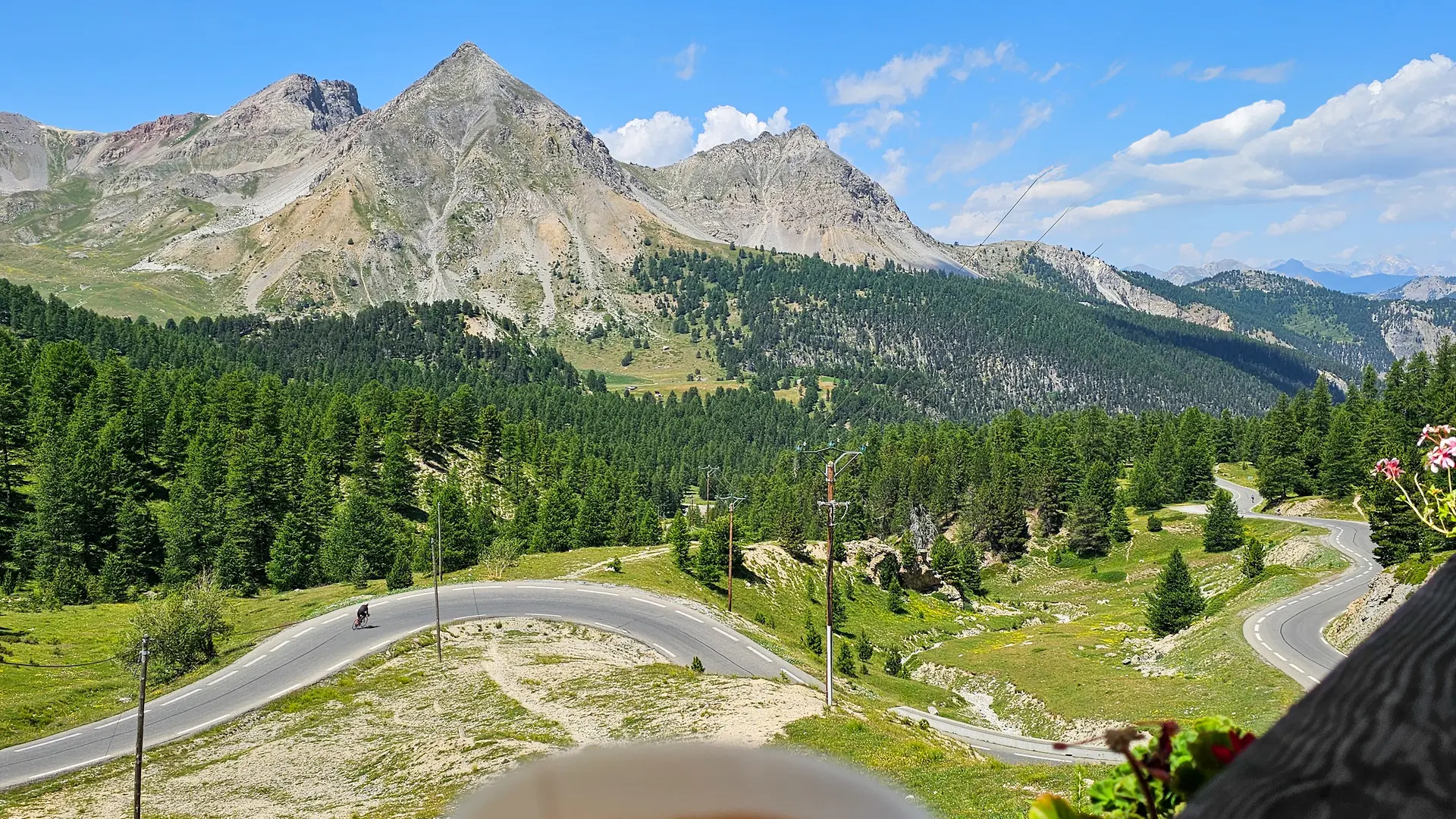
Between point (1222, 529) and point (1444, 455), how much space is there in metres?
76.3

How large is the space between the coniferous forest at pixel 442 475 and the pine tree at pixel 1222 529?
10.0 m

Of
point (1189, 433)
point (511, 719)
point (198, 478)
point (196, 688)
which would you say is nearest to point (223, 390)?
point (198, 478)

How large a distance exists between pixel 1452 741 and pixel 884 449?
120 metres

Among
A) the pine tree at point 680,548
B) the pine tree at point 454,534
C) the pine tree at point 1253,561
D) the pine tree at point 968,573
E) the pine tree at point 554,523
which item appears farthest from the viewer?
the pine tree at point 968,573

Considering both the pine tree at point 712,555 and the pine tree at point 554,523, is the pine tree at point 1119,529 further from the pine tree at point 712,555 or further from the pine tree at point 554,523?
the pine tree at point 554,523

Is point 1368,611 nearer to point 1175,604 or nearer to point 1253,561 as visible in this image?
point 1175,604

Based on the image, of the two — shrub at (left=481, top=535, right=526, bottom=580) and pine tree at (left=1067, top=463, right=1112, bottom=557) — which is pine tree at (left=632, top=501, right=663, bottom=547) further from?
pine tree at (left=1067, top=463, right=1112, bottom=557)

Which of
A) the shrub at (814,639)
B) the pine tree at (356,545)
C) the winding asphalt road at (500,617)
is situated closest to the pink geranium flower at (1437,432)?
the winding asphalt road at (500,617)

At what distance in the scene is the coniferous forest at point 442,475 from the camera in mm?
67750

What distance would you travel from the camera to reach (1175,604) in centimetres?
5191

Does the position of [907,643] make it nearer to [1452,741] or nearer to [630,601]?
[630,601]

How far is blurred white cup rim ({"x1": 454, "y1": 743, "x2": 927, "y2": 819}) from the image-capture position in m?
2.08

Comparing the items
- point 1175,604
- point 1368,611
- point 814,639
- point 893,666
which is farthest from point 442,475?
point 1368,611

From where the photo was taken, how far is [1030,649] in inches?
2063
